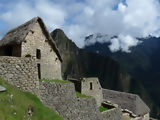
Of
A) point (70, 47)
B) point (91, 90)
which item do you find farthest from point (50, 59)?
point (70, 47)

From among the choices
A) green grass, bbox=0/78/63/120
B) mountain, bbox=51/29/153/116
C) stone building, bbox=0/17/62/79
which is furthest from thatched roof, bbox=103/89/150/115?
mountain, bbox=51/29/153/116

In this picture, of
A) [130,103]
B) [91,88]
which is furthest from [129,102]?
[91,88]

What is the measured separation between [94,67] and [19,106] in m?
120

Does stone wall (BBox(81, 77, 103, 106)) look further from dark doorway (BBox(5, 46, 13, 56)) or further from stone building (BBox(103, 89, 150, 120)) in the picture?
stone building (BBox(103, 89, 150, 120))

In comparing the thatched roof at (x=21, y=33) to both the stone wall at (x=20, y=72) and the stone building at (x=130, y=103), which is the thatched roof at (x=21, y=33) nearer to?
the stone wall at (x=20, y=72)

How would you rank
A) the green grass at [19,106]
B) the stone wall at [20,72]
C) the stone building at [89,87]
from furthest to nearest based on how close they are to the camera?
the stone building at [89,87] → the stone wall at [20,72] → the green grass at [19,106]

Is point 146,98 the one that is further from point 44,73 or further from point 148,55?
point 44,73

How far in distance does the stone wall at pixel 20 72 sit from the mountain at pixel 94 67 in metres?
94.8

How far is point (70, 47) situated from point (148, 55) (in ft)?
214

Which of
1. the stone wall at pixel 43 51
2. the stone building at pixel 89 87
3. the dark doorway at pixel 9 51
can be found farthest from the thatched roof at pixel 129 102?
the dark doorway at pixel 9 51

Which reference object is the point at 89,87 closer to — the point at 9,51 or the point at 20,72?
the point at 9,51

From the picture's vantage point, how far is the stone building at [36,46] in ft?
45.3

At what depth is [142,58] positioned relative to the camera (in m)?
144

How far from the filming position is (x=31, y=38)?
14.3 m
